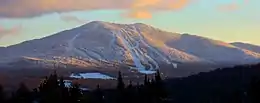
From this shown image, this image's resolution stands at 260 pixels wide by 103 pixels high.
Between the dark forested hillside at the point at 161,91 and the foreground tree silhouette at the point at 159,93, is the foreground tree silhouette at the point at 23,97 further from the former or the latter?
the foreground tree silhouette at the point at 159,93

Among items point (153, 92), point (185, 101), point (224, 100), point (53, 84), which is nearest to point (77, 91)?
point (53, 84)

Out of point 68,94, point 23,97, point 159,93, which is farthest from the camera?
point 23,97

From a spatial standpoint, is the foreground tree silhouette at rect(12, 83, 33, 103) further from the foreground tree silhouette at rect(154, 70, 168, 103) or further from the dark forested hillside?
the foreground tree silhouette at rect(154, 70, 168, 103)

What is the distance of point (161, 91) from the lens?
52.1 metres

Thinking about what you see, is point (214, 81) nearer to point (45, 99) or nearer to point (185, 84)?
point (185, 84)

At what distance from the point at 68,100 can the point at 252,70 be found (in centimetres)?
9731

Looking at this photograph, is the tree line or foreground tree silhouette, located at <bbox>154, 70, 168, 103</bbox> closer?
the tree line

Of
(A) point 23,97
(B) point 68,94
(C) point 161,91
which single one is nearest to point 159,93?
(C) point 161,91

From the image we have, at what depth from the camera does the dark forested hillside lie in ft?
154

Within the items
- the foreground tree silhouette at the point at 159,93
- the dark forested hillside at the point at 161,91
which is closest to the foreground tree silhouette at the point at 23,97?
the dark forested hillside at the point at 161,91

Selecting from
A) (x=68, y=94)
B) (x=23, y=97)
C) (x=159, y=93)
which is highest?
(x=68, y=94)

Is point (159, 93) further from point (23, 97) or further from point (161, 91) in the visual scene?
point (23, 97)

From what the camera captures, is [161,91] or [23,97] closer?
[161,91]

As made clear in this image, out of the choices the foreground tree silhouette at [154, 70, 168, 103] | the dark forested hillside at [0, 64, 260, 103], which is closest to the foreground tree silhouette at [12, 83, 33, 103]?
the dark forested hillside at [0, 64, 260, 103]
